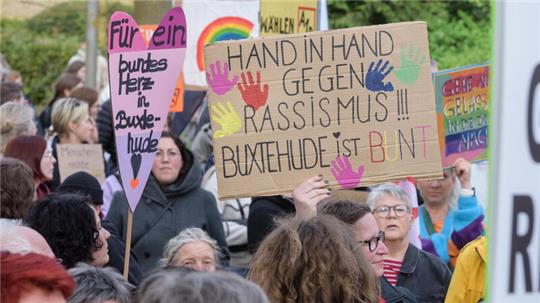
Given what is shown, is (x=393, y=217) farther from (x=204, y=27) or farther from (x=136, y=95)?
(x=204, y=27)

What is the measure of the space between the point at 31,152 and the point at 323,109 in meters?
2.43

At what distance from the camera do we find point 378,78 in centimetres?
552

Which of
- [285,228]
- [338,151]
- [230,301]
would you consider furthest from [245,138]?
[230,301]

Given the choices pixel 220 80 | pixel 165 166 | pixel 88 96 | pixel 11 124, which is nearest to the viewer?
pixel 220 80

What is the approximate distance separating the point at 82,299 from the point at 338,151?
194cm

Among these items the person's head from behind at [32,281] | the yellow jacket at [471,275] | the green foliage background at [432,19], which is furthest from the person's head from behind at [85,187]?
the green foliage background at [432,19]

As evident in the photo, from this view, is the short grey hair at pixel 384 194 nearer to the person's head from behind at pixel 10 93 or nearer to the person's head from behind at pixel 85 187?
the person's head from behind at pixel 85 187

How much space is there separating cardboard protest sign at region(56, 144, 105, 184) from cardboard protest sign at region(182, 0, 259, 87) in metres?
1.40

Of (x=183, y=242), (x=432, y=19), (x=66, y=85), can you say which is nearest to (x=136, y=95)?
(x=183, y=242)

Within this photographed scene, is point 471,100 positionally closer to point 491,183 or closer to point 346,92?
point 346,92

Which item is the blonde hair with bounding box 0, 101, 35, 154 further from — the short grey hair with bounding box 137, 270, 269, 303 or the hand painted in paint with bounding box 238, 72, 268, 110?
the short grey hair with bounding box 137, 270, 269, 303

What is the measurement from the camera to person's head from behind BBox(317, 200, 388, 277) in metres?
5.07

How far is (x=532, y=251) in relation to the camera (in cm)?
258

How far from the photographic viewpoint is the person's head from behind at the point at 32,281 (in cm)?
300
